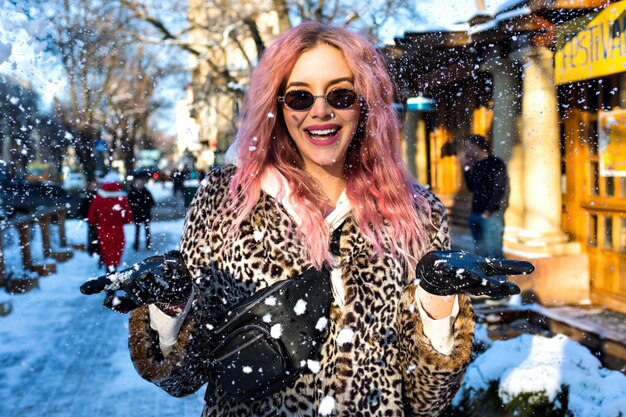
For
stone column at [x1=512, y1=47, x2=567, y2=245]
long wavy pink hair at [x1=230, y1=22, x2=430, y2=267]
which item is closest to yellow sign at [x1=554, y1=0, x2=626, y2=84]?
stone column at [x1=512, y1=47, x2=567, y2=245]

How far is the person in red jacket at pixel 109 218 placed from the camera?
6.73 m

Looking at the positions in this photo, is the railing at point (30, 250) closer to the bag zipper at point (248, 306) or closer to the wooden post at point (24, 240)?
the wooden post at point (24, 240)

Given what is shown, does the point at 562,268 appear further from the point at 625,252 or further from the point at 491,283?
the point at 491,283

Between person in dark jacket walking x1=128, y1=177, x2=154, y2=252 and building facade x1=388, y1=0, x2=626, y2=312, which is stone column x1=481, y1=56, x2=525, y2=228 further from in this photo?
person in dark jacket walking x1=128, y1=177, x2=154, y2=252

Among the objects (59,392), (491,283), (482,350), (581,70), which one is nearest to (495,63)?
(581,70)

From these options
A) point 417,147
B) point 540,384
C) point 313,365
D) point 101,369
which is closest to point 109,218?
point 101,369

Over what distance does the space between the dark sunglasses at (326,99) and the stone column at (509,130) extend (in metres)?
3.35

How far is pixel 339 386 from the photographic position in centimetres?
149

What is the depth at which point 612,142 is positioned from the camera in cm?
364

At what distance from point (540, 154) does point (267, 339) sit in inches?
161

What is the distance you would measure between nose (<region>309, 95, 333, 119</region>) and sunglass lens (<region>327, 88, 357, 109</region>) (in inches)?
0.6

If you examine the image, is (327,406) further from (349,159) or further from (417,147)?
(417,147)

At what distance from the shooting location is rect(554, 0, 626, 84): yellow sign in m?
3.11

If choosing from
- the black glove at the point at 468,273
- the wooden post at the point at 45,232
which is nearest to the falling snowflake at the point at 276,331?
the black glove at the point at 468,273
